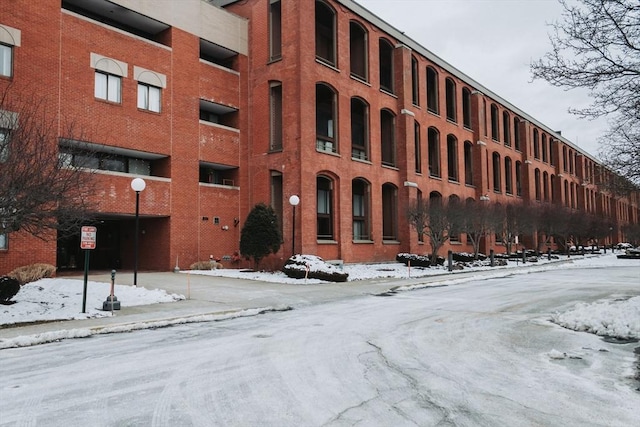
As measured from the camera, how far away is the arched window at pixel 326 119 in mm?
30750

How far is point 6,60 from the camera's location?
20500mm

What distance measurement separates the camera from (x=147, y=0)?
25828 mm

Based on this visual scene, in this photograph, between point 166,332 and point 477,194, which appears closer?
point 166,332

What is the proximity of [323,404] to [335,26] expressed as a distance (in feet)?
97.4

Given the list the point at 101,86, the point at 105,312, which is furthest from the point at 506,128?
the point at 105,312

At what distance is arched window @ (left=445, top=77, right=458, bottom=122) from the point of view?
45.2m

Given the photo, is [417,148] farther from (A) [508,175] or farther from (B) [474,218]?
(A) [508,175]

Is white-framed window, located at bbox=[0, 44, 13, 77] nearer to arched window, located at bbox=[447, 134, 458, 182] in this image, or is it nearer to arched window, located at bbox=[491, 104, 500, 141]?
arched window, located at bbox=[447, 134, 458, 182]

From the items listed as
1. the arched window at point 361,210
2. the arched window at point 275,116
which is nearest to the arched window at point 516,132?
the arched window at point 361,210

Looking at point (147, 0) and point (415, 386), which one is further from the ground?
point (147, 0)

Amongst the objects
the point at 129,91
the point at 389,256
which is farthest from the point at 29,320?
the point at 389,256

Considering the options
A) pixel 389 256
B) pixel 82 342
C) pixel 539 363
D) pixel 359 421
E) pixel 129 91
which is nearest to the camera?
pixel 359 421

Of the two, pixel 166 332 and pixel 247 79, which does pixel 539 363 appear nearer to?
pixel 166 332

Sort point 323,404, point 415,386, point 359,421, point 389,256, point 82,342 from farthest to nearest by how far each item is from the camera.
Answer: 1. point 389,256
2. point 82,342
3. point 415,386
4. point 323,404
5. point 359,421
